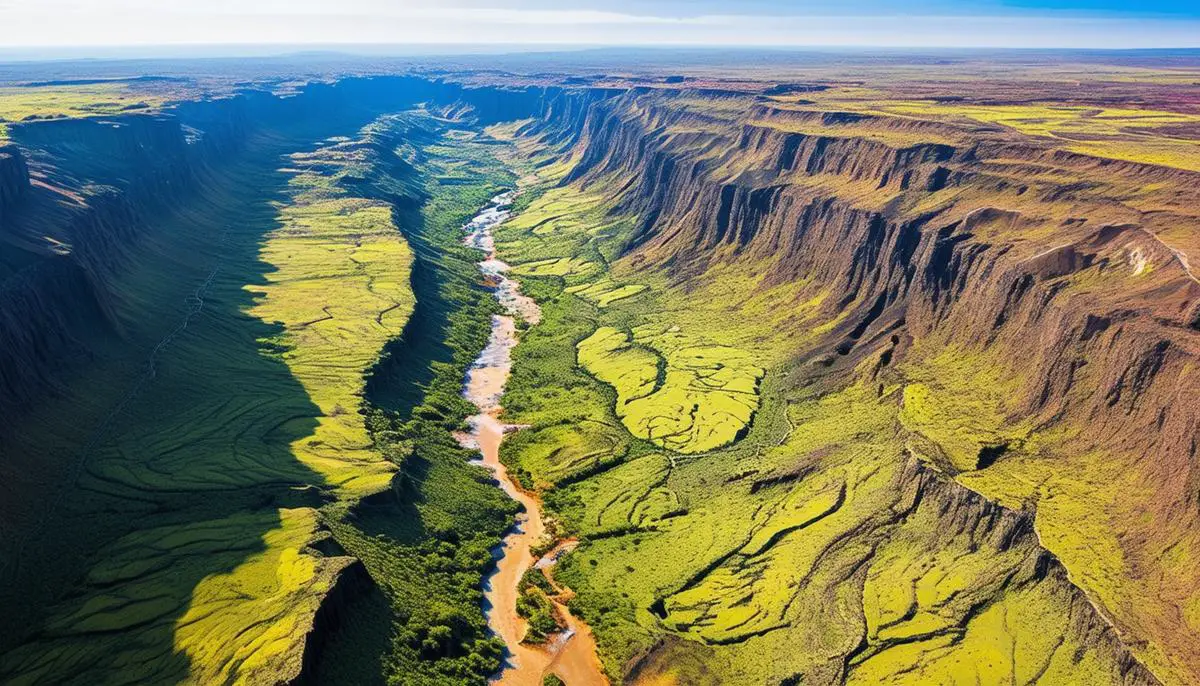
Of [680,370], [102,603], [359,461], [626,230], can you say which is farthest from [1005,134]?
[102,603]

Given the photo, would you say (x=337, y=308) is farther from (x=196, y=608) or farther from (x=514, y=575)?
(x=196, y=608)

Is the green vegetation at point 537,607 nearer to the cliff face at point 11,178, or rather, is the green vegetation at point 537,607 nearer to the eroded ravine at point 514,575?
the eroded ravine at point 514,575

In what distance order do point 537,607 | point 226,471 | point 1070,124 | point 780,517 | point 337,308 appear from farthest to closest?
1. point 1070,124
2. point 337,308
3. point 226,471
4. point 780,517
5. point 537,607

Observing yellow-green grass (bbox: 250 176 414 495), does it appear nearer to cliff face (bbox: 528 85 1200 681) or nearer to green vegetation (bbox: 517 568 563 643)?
green vegetation (bbox: 517 568 563 643)

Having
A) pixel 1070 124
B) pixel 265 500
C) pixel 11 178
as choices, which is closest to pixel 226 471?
pixel 265 500

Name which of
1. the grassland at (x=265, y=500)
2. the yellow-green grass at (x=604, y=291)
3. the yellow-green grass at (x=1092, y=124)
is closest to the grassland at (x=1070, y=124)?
the yellow-green grass at (x=1092, y=124)
